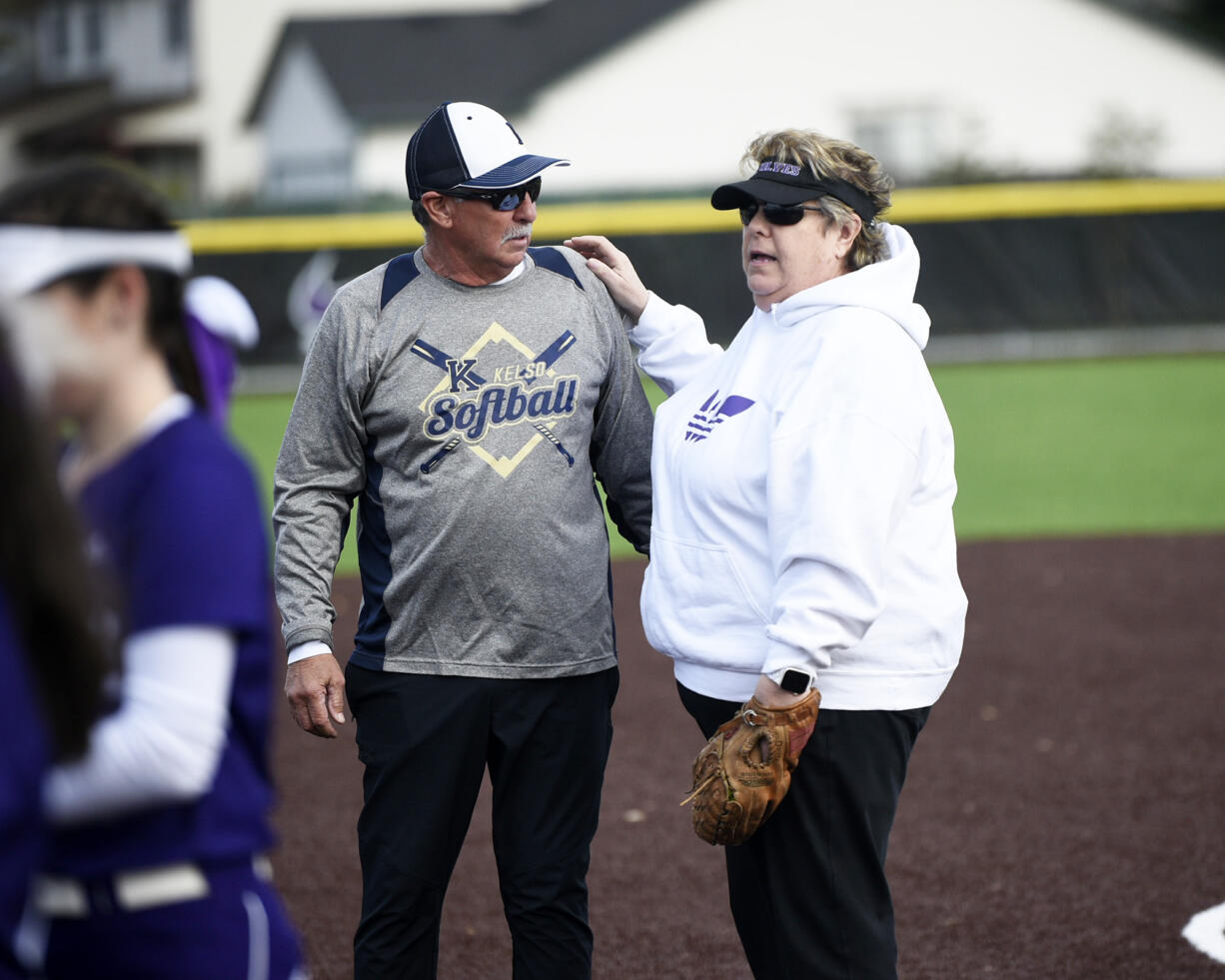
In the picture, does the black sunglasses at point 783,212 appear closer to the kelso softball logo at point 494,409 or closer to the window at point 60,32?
the kelso softball logo at point 494,409

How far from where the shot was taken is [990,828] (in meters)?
5.24

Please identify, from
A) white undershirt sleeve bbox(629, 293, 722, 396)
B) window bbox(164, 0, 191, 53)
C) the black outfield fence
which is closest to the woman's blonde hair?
white undershirt sleeve bbox(629, 293, 722, 396)

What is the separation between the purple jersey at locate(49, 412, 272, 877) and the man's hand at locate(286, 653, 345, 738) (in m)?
1.34

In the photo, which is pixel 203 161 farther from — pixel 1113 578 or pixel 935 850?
pixel 935 850

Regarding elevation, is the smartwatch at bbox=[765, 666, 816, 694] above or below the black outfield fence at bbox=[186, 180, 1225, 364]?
above

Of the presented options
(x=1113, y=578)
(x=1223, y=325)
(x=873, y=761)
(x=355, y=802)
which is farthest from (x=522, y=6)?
(x=873, y=761)

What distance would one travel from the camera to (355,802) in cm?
573

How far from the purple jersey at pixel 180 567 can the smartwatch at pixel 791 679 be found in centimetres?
106

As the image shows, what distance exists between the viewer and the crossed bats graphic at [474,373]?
10.6 ft

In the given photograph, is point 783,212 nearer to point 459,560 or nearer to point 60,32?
point 459,560

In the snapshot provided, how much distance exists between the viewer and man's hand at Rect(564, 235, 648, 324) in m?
3.53

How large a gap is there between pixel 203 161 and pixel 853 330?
43616 millimetres

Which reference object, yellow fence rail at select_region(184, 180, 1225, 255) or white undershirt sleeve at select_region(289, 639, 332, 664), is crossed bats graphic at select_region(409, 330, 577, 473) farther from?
yellow fence rail at select_region(184, 180, 1225, 255)

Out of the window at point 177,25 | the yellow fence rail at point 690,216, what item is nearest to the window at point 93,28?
the window at point 177,25
